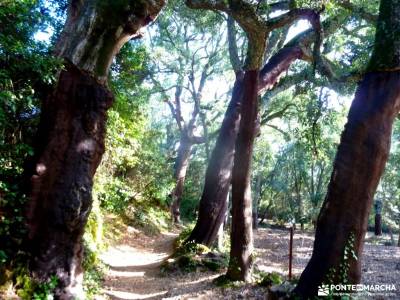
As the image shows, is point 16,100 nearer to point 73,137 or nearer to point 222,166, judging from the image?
point 73,137

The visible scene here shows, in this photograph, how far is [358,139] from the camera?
18.2 feet

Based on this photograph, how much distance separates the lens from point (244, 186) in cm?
816

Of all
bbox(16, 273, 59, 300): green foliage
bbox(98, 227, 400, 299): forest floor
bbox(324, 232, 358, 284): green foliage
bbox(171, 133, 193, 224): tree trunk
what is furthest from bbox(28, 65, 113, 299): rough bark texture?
bbox(171, 133, 193, 224): tree trunk

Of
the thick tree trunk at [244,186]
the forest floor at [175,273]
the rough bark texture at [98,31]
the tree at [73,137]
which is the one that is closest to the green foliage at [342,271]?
the forest floor at [175,273]

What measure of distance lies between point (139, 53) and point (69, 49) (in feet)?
15.6

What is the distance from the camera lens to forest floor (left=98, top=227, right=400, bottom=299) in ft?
26.0

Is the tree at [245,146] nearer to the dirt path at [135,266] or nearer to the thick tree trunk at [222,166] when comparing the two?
the dirt path at [135,266]

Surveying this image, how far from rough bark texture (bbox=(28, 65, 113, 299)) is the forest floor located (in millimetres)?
1765

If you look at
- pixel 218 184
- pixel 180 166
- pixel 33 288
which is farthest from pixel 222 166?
pixel 180 166

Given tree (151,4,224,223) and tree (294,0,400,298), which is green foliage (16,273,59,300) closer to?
tree (294,0,400,298)

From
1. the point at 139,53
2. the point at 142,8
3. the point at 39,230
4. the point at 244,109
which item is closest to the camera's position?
the point at 39,230

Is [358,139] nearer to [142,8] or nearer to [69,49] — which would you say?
[142,8]

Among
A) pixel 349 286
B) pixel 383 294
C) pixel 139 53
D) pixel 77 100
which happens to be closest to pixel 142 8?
pixel 77 100

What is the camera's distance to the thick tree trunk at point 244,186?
7980 mm
